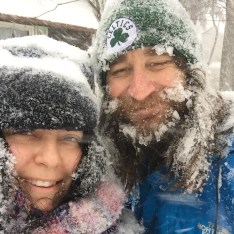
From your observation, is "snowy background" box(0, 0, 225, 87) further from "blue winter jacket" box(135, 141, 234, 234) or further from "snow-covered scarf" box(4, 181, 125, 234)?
"snow-covered scarf" box(4, 181, 125, 234)

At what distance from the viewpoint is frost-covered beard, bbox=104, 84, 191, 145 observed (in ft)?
6.77

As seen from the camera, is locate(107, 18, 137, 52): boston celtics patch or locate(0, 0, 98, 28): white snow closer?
locate(107, 18, 137, 52): boston celtics patch

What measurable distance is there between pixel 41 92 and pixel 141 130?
602 mm

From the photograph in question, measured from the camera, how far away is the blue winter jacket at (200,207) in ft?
6.00

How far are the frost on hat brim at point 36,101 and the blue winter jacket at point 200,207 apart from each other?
61cm

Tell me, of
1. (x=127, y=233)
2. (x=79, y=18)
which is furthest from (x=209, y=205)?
(x=79, y=18)

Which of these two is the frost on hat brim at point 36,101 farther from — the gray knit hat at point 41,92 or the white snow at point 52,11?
the white snow at point 52,11

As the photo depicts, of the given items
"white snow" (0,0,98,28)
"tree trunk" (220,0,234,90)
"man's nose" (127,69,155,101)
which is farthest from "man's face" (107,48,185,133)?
"tree trunk" (220,0,234,90)

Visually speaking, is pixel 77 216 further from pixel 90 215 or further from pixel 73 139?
pixel 73 139

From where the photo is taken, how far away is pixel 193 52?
87.6 inches

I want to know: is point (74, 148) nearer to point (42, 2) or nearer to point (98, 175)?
point (98, 175)

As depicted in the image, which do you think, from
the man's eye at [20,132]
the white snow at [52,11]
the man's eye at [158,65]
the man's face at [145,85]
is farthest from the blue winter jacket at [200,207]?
the white snow at [52,11]

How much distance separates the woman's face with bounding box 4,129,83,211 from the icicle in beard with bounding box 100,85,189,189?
0.39m

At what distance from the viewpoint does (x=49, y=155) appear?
1.77 m
